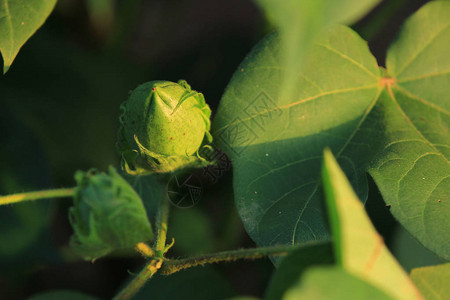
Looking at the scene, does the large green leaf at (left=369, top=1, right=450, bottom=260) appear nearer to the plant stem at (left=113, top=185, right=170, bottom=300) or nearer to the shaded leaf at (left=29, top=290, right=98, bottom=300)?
A: the plant stem at (left=113, top=185, right=170, bottom=300)

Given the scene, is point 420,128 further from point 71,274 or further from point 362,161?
point 71,274

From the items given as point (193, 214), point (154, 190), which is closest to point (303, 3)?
point (154, 190)

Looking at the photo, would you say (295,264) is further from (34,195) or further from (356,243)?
(34,195)

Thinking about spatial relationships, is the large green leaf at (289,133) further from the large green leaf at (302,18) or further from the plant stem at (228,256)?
the large green leaf at (302,18)

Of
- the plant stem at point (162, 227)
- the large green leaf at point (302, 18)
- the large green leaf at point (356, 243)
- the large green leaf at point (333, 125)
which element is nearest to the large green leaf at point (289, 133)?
the large green leaf at point (333, 125)

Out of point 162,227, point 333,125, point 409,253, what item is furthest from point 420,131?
point 162,227

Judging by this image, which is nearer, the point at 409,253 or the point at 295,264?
the point at 295,264
